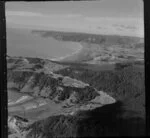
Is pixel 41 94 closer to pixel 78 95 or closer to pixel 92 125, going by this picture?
pixel 78 95

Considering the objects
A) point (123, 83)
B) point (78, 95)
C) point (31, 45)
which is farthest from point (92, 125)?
point (31, 45)

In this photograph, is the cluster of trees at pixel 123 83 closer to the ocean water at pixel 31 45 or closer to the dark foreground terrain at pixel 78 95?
the dark foreground terrain at pixel 78 95

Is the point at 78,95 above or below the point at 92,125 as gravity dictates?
above

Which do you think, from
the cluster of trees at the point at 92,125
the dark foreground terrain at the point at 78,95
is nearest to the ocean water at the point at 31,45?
the dark foreground terrain at the point at 78,95

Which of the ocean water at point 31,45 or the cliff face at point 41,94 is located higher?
the ocean water at point 31,45

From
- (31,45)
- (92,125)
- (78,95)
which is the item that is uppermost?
(31,45)

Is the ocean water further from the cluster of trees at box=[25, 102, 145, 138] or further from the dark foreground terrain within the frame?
the cluster of trees at box=[25, 102, 145, 138]

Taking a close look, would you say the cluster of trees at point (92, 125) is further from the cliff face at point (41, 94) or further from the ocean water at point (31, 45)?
the ocean water at point (31, 45)

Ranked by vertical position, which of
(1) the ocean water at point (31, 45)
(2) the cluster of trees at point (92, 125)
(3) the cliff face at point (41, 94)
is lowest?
(2) the cluster of trees at point (92, 125)
